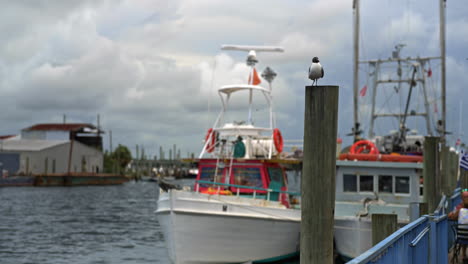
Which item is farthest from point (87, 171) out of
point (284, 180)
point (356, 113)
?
point (284, 180)

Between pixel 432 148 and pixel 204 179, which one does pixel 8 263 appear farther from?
pixel 432 148

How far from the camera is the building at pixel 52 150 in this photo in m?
95.5

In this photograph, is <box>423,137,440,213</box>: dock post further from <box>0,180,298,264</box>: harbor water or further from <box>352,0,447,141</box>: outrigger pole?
<box>352,0,447,141</box>: outrigger pole

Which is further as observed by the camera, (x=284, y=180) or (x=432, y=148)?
(x=284, y=180)

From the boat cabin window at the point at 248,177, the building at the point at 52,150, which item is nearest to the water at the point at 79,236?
the boat cabin window at the point at 248,177

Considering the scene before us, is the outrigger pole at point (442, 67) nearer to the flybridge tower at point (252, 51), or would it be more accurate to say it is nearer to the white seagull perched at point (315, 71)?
the flybridge tower at point (252, 51)

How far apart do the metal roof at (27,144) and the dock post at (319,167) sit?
312ft

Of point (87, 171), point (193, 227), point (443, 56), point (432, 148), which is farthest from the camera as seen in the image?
point (87, 171)

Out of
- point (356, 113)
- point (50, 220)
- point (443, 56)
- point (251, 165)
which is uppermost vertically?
point (443, 56)

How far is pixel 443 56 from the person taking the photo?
31.4 m

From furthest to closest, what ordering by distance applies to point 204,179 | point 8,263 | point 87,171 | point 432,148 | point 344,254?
point 87,171 → point 8,263 → point 204,179 → point 344,254 → point 432,148

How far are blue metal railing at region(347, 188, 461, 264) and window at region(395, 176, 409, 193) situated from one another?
828 centimetres

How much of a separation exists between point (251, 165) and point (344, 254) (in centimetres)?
395

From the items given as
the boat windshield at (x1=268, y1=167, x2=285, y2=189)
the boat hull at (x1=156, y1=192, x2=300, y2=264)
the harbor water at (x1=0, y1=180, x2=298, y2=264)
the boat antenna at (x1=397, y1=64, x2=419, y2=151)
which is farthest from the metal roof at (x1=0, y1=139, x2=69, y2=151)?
the boat hull at (x1=156, y1=192, x2=300, y2=264)
